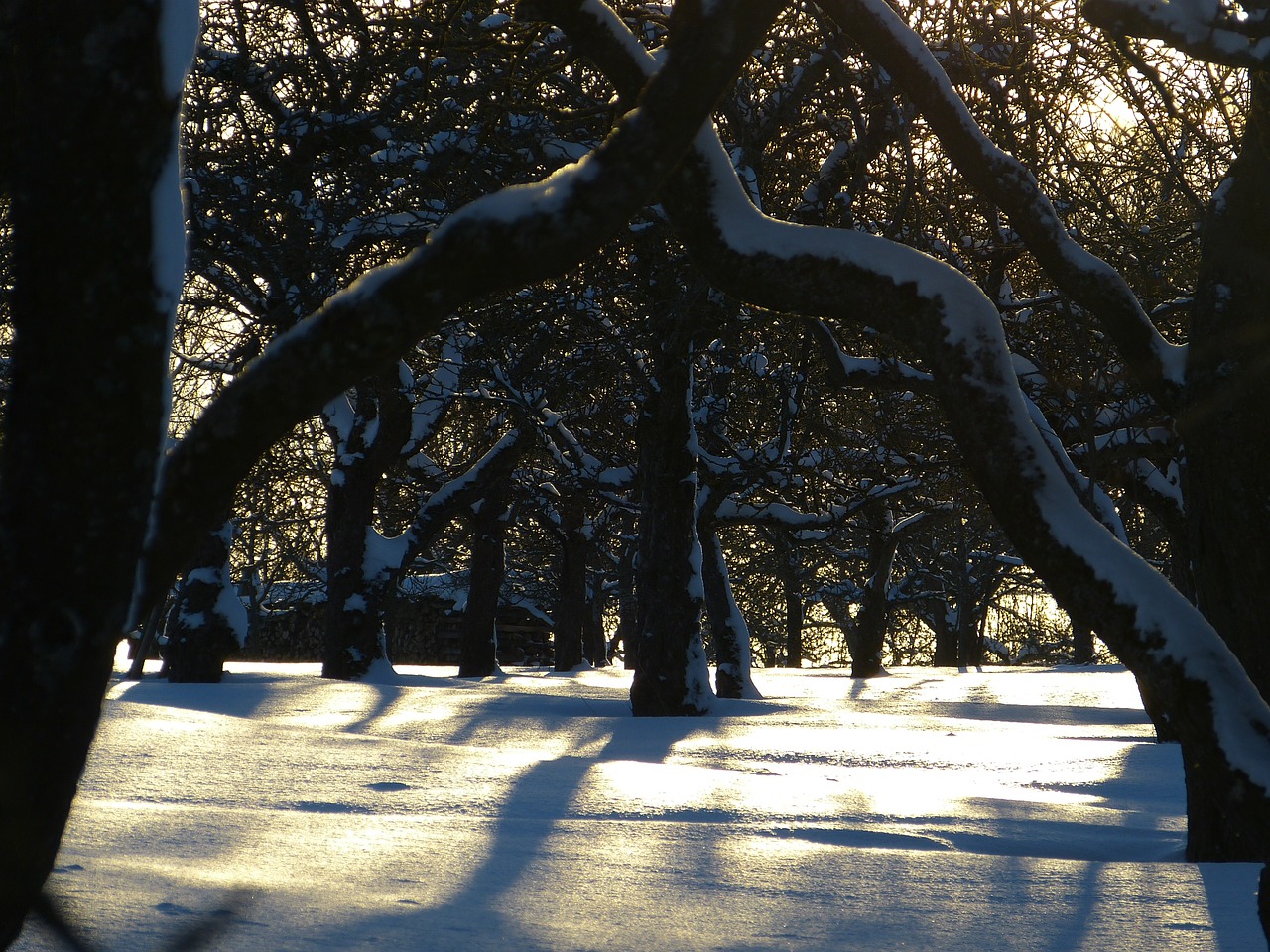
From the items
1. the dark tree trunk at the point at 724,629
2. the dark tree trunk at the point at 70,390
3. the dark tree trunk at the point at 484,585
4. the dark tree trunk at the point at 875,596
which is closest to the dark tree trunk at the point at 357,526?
the dark tree trunk at the point at 484,585

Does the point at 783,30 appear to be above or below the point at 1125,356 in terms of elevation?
above

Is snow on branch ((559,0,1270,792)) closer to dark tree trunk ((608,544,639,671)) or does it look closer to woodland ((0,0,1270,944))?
woodland ((0,0,1270,944))

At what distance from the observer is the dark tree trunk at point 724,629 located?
1523 cm

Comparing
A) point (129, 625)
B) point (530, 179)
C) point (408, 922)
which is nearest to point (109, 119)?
point (129, 625)

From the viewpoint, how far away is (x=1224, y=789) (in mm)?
2787

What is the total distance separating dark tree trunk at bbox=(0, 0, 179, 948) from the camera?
6.46 ft

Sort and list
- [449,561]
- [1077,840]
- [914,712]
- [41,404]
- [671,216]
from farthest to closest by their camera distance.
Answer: [449,561] < [914,712] < [1077,840] < [671,216] < [41,404]

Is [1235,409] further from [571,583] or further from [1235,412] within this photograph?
[571,583]

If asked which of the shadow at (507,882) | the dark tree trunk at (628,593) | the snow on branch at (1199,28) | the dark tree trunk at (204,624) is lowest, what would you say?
the shadow at (507,882)

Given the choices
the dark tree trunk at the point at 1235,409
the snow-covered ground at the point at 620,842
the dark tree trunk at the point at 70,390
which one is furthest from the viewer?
the dark tree trunk at the point at 1235,409

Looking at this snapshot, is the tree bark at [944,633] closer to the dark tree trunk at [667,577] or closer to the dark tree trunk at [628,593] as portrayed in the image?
the dark tree trunk at [628,593]

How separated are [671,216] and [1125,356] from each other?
2377 millimetres

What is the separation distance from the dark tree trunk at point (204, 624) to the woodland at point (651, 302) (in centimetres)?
5

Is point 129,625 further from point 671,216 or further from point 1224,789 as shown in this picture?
point 1224,789
